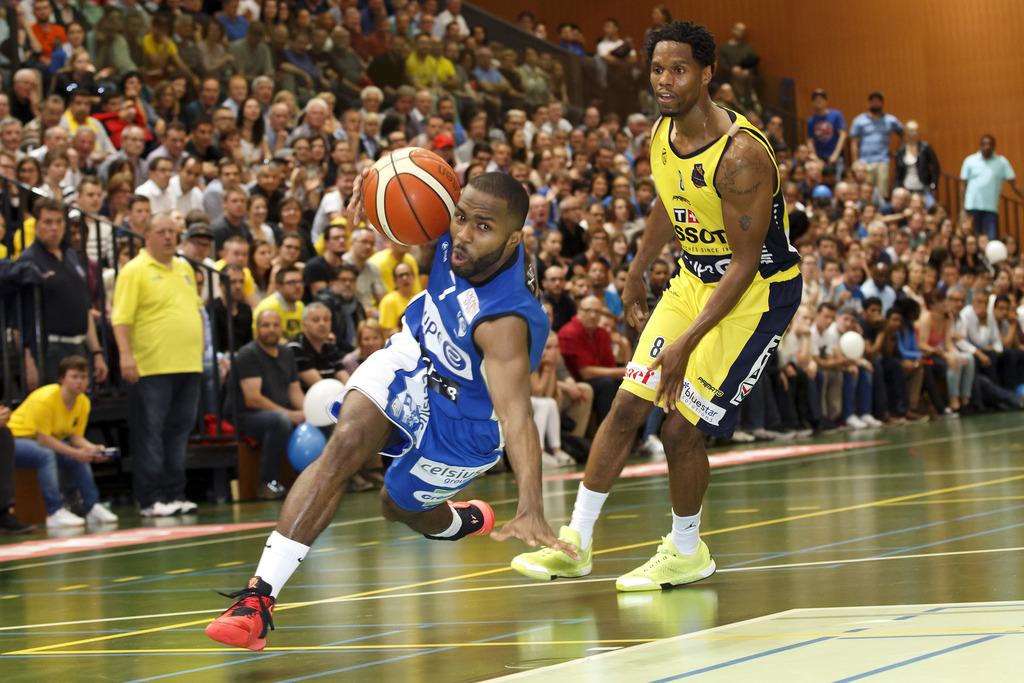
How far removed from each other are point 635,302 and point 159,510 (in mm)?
5780

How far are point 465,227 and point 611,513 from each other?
157 inches

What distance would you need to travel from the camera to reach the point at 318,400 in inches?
432

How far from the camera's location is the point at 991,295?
64.7ft

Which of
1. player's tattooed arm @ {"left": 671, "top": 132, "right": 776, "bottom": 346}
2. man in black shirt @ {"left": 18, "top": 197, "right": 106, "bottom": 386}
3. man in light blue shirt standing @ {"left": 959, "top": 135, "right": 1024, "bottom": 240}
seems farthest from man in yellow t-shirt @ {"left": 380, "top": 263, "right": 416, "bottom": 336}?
man in light blue shirt standing @ {"left": 959, "top": 135, "right": 1024, "bottom": 240}

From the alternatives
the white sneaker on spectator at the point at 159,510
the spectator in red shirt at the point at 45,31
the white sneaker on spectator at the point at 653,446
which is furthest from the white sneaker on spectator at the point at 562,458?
the spectator in red shirt at the point at 45,31

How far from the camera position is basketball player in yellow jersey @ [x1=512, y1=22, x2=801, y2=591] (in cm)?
505

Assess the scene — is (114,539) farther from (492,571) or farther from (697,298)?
(697,298)

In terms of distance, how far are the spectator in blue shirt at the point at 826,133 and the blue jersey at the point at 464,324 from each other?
1967 cm

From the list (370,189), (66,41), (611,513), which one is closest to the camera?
(370,189)

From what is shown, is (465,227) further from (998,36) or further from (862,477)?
(998,36)

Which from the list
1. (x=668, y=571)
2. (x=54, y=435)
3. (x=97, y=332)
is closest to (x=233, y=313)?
(x=97, y=332)

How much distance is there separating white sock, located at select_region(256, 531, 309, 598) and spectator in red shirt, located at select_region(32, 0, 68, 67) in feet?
35.4

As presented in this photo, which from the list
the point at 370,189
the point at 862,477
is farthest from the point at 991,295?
the point at 370,189

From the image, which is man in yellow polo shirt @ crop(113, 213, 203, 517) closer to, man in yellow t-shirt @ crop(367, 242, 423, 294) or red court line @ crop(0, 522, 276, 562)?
red court line @ crop(0, 522, 276, 562)
